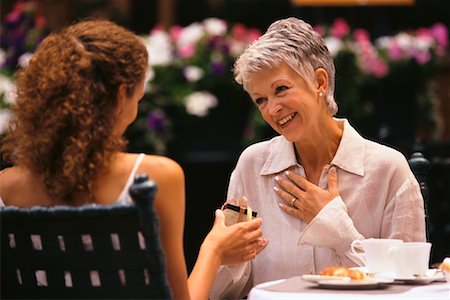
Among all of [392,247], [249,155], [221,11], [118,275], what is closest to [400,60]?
[221,11]

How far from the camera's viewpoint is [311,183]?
2760mm

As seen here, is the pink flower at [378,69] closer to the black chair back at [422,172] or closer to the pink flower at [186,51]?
the pink flower at [186,51]

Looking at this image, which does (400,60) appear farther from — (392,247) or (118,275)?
(118,275)

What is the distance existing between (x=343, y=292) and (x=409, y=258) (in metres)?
0.22

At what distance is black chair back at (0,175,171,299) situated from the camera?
73.3 inches

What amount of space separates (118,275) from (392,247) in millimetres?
682

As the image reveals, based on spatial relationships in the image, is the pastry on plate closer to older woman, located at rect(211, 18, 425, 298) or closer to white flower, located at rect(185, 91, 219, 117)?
older woman, located at rect(211, 18, 425, 298)

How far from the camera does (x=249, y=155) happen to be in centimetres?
295

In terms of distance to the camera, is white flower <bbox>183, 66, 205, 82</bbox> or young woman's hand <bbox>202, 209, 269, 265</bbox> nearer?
young woman's hand <bbox>202, 209, 269, 265</bbox>

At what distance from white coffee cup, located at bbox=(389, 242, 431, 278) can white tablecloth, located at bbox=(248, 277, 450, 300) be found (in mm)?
40

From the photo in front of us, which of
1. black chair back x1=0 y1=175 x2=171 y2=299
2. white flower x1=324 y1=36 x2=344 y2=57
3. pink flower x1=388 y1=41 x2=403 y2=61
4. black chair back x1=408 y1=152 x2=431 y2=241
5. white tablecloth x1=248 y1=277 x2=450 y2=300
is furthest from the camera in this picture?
pink flower x1=388 y1=41 x2=403 y2=61

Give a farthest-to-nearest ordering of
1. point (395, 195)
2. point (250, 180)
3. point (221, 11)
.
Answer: point (221, 11), point (250, 180), point (395, 195)

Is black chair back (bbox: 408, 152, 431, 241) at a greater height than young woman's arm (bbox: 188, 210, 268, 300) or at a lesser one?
lesser

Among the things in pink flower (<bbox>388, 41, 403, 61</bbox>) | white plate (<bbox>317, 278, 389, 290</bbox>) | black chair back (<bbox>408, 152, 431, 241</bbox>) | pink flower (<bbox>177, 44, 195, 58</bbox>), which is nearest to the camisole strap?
white plate (<bbox>317, 278, 389, 290</bbox>)
